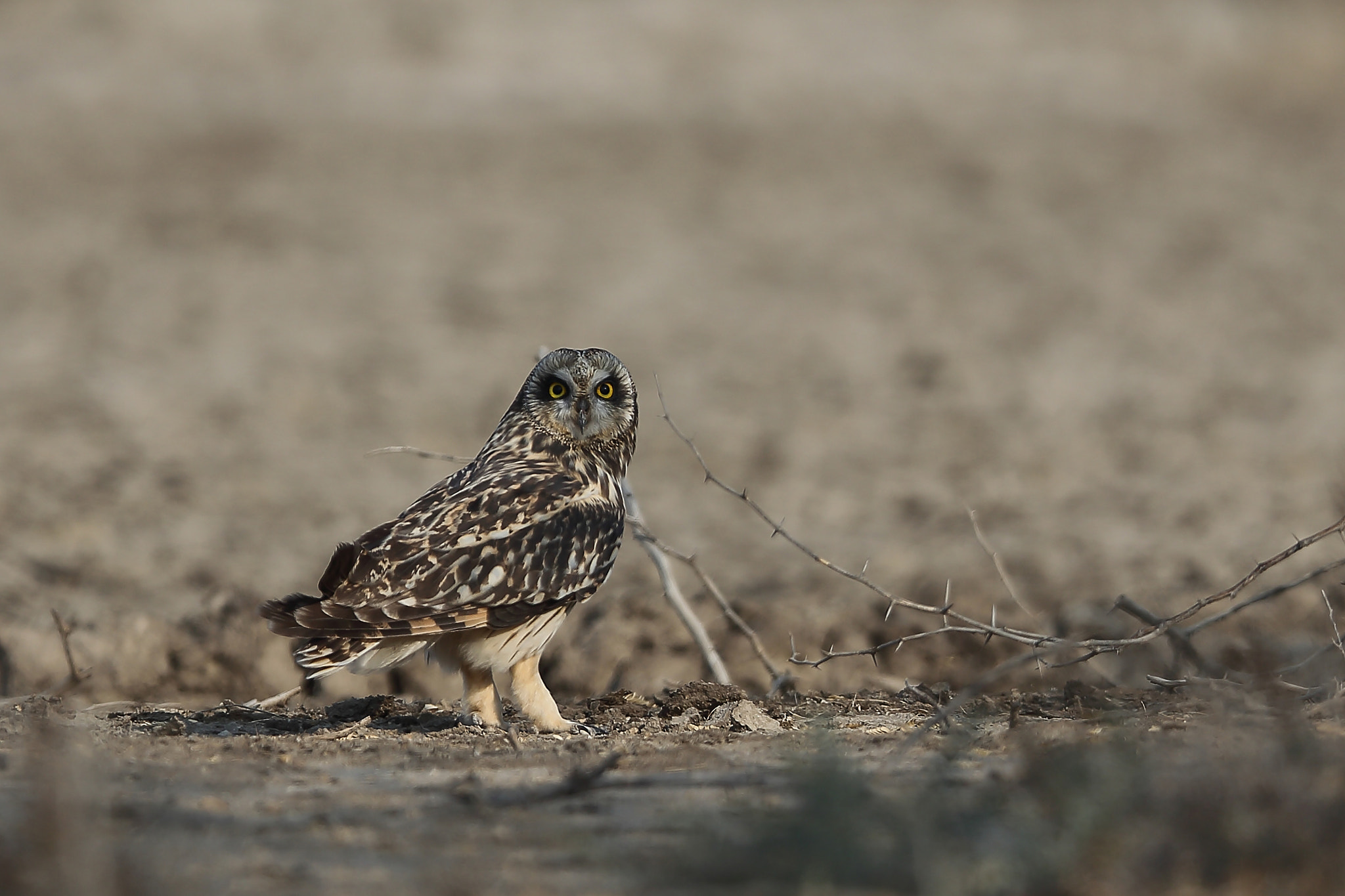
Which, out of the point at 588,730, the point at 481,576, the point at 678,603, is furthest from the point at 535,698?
the point at 678,603

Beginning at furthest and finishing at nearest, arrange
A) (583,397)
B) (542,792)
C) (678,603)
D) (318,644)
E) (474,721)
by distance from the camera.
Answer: (678,603), (583,397), (474,721), (318,644), (542,792)

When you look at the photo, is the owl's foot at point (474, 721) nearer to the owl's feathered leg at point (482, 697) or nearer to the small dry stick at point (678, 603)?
the owl's feathered leg at point (482, 697)

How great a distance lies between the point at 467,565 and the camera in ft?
16.3

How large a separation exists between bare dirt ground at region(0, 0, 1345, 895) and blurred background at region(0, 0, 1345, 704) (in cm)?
7

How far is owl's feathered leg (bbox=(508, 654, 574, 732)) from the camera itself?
5.07 meters

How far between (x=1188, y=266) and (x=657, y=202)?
7213mm

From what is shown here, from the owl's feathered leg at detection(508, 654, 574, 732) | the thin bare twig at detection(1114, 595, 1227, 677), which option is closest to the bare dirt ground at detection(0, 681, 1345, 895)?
the thin bare twig at detection(1114, 595, 1227, 677)

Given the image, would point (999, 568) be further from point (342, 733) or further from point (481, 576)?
Answer: point (342, 733)

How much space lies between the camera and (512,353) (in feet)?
49.2

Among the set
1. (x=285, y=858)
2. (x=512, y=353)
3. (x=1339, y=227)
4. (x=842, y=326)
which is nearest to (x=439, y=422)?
(x=512, y=353)

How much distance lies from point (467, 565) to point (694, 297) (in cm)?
1223

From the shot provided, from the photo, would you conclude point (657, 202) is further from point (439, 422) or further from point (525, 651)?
point (525, 651)

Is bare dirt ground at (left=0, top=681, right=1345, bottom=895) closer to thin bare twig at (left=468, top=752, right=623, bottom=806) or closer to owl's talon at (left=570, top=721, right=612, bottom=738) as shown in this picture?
thin bare twig at (left=468, top=752, right=623, bottom=806)

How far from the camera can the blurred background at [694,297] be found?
9.11m
